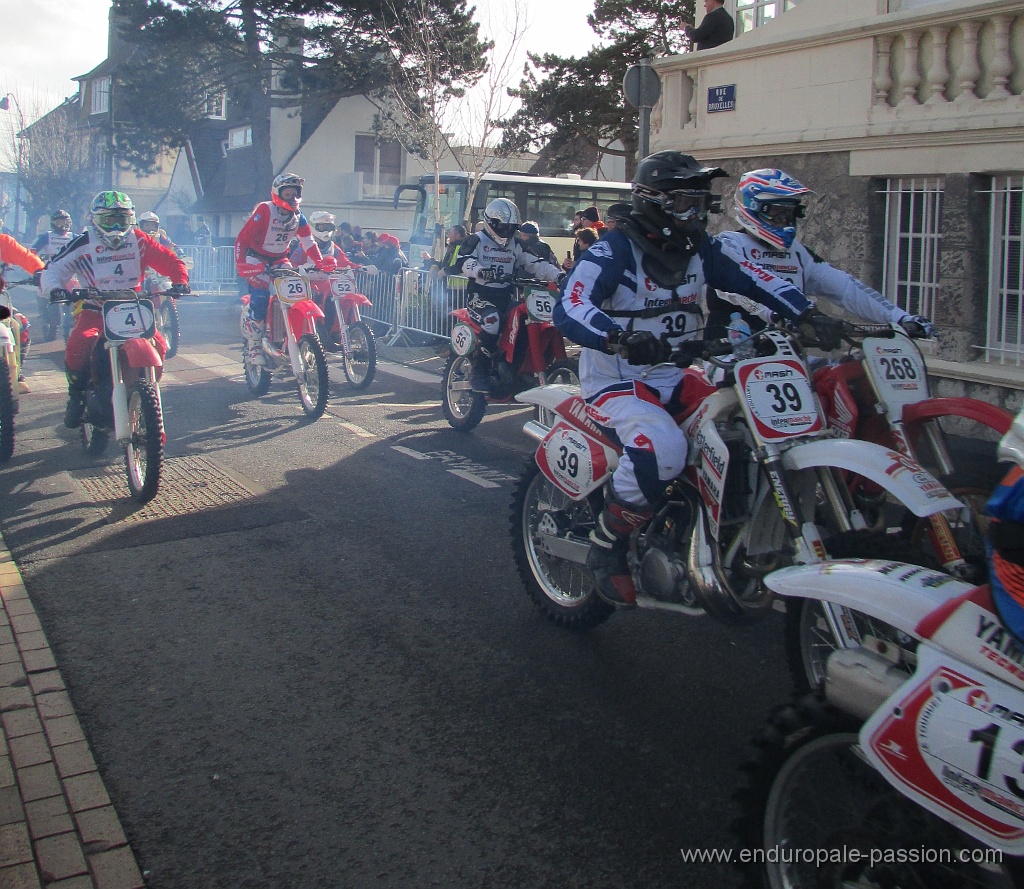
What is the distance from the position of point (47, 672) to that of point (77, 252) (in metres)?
4.56

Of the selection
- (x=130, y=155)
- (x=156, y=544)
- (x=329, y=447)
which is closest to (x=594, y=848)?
(x=156, y=544)

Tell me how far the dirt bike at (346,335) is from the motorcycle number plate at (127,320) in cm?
423

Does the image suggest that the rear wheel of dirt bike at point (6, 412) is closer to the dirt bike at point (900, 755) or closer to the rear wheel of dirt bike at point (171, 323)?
the dirt bike at point (900, 755)

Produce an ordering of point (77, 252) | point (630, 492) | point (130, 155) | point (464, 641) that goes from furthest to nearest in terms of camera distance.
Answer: point (130, 155) → point (77, 252) → point (464, 641) → point (630, 492)

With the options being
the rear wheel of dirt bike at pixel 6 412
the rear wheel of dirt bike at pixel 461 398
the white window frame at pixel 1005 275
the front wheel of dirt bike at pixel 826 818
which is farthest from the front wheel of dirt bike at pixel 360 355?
the front wheel of dirt bike at pixel 826 818

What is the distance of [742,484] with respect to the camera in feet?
13.4

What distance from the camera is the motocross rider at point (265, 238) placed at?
1092 centimetres

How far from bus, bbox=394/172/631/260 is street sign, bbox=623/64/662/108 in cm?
1243

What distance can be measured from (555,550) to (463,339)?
17.9 feet

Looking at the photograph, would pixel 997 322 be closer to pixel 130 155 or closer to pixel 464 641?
pixel 464 641

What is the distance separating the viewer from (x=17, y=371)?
9641 mm

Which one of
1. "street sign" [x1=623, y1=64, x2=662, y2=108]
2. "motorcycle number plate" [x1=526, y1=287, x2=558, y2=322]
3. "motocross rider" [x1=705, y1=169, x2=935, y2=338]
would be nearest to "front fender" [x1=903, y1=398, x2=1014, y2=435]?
"motocross rider" [x1=705, y1=169, x2=935, y2=338]

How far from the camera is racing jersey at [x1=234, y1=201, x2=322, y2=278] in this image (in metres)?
10.9

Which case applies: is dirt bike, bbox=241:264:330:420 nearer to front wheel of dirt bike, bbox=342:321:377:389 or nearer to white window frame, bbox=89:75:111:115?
front wheel of dirt bike, bbox=342:321:377:389
